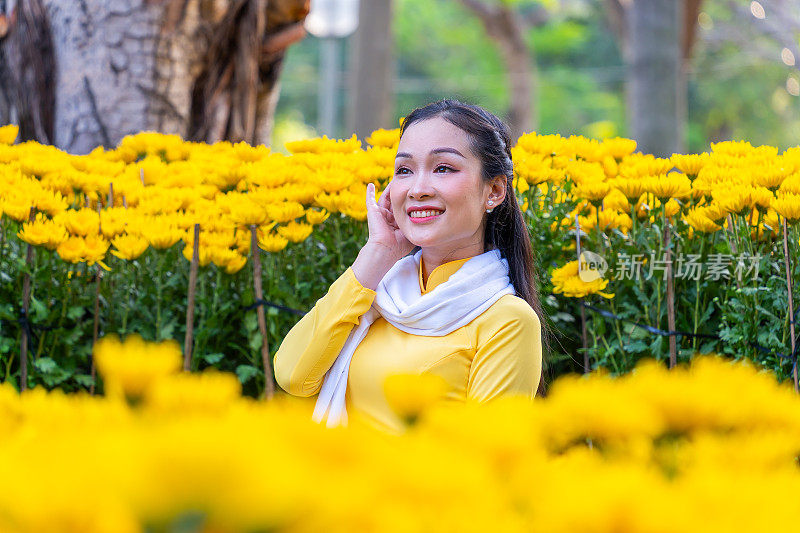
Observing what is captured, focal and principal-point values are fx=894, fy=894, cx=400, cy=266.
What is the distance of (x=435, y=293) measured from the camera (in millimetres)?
2162

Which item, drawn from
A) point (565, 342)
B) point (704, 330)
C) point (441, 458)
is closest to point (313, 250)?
point (565, 342)

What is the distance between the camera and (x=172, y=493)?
480 millimetres

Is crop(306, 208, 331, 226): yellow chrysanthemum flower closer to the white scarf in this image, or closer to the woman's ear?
the white scarf

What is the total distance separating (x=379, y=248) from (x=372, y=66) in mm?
8072

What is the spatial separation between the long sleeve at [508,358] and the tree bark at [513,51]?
16963mm

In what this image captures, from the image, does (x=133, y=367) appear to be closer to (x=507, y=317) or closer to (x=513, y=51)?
(x=507, y=317)

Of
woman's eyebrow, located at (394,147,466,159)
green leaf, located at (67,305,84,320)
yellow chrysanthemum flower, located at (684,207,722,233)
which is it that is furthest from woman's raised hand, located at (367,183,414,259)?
green leaf, located at (67,305,84,320)

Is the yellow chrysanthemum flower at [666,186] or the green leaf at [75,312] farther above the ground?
the yellow chrysanthemum flower at [666,186]

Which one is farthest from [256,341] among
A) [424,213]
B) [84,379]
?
[424,213]

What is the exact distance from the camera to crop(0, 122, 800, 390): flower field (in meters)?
2.63

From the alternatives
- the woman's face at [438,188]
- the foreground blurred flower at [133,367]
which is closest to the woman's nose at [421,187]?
the woman's face at [438,188]

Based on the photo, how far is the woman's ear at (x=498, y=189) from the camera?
241 centimetres

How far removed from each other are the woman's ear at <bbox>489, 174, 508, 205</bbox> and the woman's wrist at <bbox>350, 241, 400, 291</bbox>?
1.02 ft

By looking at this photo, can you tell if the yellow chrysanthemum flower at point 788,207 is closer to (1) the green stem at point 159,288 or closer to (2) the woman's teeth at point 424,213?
(2) the woman's teeth at point 424,213
